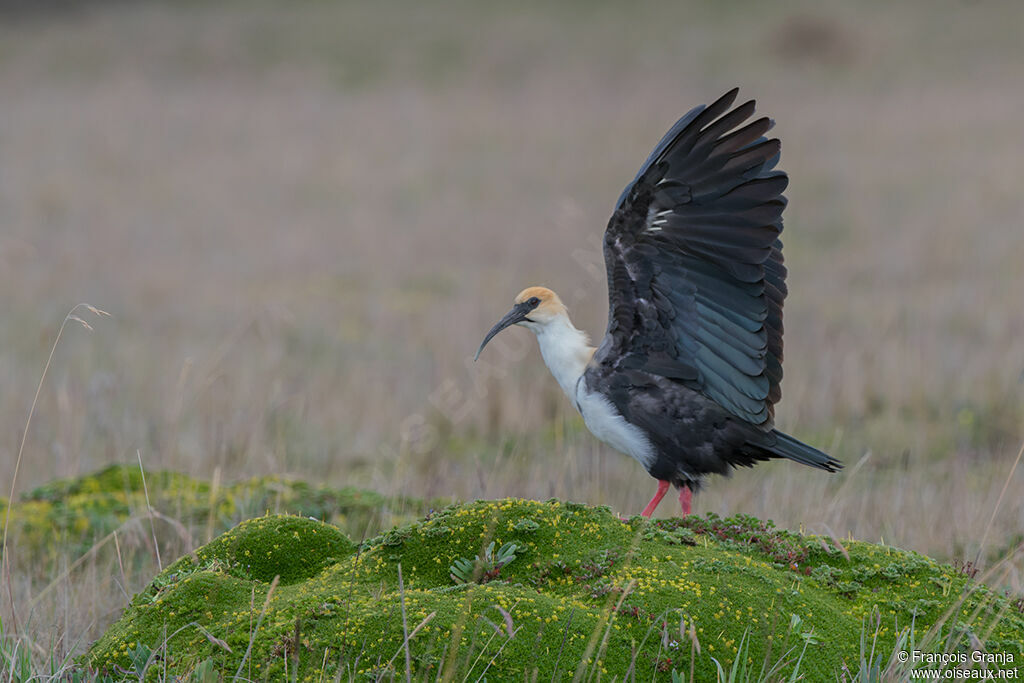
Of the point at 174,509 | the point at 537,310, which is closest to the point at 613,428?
the point at 537,310

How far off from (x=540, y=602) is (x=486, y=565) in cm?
32

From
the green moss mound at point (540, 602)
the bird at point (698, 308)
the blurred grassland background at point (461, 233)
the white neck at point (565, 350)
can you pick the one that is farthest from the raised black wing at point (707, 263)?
the green moss mound at point (540, 602)

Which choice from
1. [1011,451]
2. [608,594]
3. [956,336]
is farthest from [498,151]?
[608,594]

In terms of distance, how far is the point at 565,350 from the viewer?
4.96 metres

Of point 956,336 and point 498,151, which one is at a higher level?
point 498,151

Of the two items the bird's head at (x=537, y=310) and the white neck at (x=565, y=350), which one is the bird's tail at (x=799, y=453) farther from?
the bird's head at (x=537, y=310)

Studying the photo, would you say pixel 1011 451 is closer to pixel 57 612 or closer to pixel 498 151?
pixel 57 612

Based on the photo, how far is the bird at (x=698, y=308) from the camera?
4375 mm

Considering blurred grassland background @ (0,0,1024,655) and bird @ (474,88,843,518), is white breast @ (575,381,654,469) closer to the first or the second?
bird @ (474,88,843,518)

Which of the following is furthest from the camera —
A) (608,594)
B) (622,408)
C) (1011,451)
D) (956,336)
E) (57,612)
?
(956,336)

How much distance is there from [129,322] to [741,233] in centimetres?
947

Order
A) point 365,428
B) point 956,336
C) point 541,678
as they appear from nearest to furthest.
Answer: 1. point 541,678
2. point 365,428
3. point 956,336

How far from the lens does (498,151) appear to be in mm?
20703

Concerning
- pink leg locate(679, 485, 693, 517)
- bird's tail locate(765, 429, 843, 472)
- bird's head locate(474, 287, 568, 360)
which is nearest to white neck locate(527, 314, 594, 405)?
bird's head locate(474, 287, 568, 360)
